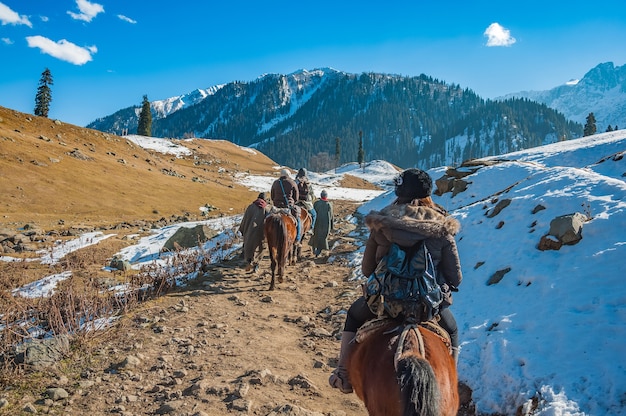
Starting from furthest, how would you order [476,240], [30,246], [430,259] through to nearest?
[30,246]
[476,240]
[430,259]

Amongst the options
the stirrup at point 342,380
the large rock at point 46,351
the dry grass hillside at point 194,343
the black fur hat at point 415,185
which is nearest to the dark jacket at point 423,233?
the black fur hat at point 415,185

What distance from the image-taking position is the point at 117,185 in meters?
36.8

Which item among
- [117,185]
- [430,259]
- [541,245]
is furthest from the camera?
[117,185]

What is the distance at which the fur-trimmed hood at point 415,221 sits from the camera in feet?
10.1

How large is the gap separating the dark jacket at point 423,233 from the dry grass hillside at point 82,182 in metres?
24.0

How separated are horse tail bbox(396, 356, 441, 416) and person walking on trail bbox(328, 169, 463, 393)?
0.92 meters

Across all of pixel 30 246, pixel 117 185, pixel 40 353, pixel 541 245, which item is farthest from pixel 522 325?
pixel 117 185

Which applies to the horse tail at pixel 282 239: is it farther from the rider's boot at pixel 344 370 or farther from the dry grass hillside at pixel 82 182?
the dry grass hillside at pixel 82 182

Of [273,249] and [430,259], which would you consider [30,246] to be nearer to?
[273,249]

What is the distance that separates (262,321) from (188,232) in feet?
33.6

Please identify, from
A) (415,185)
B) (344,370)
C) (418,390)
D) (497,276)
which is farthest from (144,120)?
(418,390)

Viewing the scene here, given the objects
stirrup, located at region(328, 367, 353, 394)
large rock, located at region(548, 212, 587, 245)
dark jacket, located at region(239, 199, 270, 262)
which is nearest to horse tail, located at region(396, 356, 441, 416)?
stirrup, located at region(328, 367, 353, 394)

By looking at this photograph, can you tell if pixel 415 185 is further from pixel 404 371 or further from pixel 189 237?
pixel 189 237

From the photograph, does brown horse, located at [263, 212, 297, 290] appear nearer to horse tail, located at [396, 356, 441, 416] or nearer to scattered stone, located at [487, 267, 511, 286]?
scattered stone, located at [487, 267, 511, 286]
